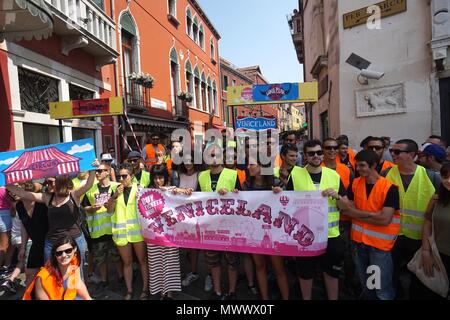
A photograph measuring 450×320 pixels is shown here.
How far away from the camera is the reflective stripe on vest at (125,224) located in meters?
3.43

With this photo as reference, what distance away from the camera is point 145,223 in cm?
344

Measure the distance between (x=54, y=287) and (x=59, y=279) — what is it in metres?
0.06

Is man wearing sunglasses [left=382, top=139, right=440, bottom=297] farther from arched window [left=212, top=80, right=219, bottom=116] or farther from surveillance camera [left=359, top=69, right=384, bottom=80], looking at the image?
arched window [left=212, top=80, right=219, bottom=116]

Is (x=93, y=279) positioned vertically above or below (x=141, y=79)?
below

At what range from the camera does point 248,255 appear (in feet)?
11.2

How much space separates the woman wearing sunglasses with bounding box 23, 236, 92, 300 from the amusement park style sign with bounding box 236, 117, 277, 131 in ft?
15.3

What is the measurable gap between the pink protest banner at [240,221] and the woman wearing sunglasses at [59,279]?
1.09 metres

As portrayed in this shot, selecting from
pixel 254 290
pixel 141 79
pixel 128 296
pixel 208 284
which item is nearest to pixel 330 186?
pixel 254 290

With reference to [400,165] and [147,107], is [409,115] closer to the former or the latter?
[400,165]

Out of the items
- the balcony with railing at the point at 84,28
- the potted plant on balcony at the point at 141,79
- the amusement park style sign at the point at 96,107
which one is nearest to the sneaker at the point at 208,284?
the amusement park style sign at the point at 96,107

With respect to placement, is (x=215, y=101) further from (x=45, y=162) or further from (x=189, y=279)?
(x=45, y=162)

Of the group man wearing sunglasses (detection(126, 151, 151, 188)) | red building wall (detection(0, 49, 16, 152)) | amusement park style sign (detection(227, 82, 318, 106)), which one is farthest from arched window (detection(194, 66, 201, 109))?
man wearing sunglasses (detection(126, 151, 151, 188))
